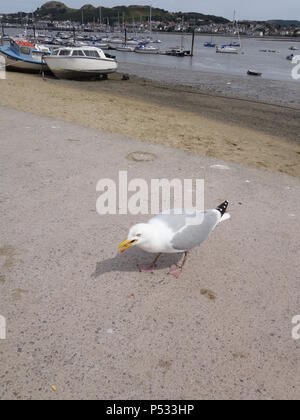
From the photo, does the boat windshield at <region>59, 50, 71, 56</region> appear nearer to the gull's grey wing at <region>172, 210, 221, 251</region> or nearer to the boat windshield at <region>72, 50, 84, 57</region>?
the boat windshield at <region>72, 50, 84, 57</region>

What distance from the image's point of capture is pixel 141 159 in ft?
23.5

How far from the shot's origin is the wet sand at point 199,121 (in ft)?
27.9

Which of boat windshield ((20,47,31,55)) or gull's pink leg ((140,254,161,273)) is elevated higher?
boat windshield ((20,47,31,55))

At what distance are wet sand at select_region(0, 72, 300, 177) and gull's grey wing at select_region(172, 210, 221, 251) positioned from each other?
393cm

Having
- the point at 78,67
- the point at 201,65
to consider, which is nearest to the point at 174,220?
the point at 78,67

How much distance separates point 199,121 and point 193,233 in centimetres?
1047

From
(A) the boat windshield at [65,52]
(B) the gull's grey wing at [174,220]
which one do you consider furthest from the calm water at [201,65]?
(B) the gull's grey wing at [174,220]

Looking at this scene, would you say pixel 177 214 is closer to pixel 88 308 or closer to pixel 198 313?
pixel 198 313

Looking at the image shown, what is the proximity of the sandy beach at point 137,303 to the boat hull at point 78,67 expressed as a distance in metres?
20.6

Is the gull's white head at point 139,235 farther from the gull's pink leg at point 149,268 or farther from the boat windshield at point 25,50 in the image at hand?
the boat windshield at point 25,50

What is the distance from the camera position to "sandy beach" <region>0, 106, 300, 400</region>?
264 centimetres

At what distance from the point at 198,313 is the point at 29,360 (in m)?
1.57

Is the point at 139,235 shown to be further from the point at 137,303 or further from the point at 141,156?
the point at 141,156

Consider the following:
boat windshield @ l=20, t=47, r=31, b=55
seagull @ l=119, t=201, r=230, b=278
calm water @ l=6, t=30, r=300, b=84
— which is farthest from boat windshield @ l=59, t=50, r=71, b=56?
seagull @ l=119, t=201, r=230, b=278
